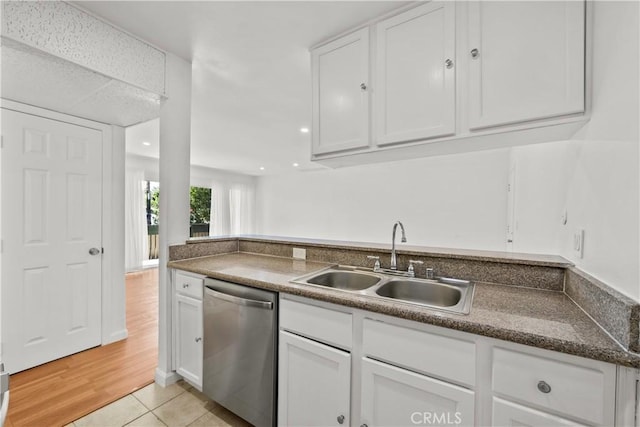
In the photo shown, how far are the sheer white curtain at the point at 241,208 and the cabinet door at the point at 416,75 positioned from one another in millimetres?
7062

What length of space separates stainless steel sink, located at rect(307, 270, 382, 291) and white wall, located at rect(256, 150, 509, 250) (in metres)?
3.95

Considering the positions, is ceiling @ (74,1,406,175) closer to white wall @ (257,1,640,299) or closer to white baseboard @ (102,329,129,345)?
white wall @ (257,1,640,299)

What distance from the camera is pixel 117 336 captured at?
254 centimetres

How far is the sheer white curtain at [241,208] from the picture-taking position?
800 centimetres

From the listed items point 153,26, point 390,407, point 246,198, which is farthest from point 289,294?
point 246,198

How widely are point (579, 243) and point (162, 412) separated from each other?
2.47m

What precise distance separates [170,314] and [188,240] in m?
0.55

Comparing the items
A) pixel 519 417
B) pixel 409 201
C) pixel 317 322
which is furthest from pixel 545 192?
pixel 409 201

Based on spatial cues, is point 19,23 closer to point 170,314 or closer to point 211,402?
point 170,314

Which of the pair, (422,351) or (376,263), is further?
(376,263)

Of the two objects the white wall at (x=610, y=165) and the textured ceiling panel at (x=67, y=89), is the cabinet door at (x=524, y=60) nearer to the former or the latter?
the white wall at (x=610, y=165)

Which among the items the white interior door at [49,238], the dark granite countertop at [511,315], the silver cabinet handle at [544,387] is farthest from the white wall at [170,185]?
the silver cabinet handle at [544,387]

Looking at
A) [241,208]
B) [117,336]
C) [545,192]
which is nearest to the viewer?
[545,192]

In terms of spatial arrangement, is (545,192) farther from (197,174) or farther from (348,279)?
(197,174)
